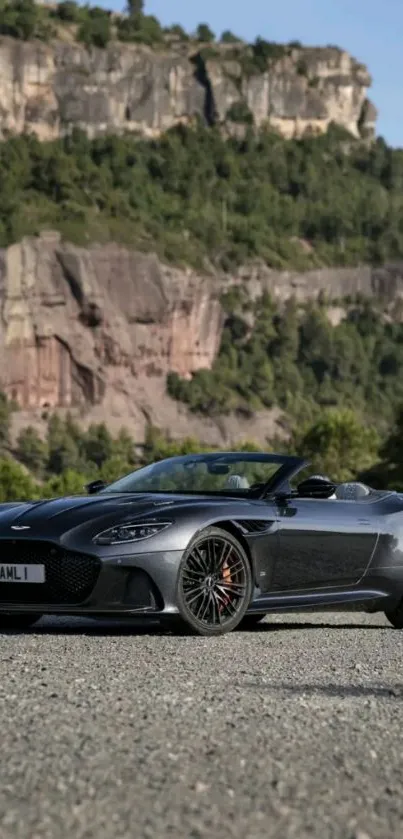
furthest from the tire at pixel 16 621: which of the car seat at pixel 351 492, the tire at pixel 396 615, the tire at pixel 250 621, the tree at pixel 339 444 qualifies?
the tree at pixel 339 444

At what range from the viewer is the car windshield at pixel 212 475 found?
37.8 feet

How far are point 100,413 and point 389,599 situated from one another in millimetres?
157442

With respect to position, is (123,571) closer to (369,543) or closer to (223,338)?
(369,543)

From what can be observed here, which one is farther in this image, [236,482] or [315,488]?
[236,482]

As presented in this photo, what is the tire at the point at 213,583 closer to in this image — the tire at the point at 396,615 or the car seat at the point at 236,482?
the car seat at the point at 236,482

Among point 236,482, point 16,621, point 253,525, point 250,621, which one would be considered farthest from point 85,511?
point 250,621

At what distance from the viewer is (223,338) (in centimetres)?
19200

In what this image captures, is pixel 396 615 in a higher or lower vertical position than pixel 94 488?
lower

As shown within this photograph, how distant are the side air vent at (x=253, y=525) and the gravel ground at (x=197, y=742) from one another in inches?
46.9

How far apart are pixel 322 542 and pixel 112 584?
1866mm

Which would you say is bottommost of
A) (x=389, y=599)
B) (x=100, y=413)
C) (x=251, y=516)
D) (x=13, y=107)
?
(x=100, y=413)

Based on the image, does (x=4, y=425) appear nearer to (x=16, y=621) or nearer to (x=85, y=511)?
(x=16, y=621)

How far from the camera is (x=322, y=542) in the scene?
1137cm

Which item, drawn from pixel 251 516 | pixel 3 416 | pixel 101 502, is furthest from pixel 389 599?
pixel 3 416
